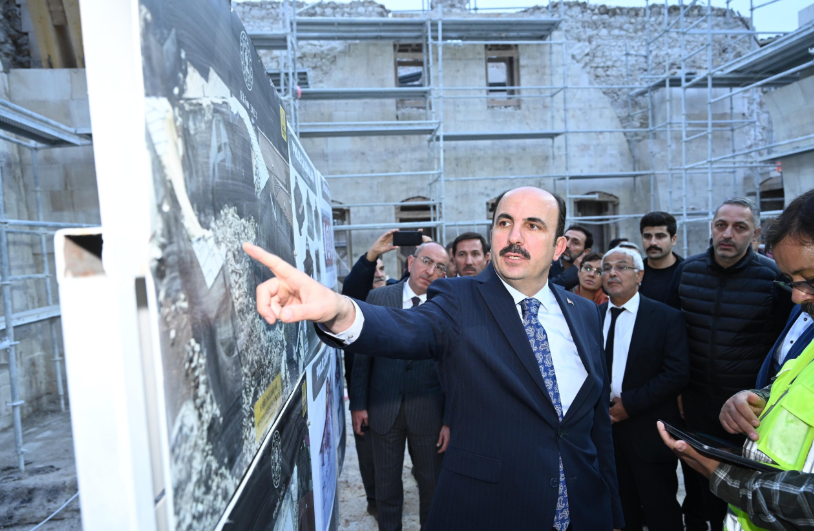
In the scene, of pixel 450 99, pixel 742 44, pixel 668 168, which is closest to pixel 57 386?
pixel 450 99

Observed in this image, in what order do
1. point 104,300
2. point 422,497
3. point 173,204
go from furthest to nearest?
point 422,497 → point 173,204 → point 104,300

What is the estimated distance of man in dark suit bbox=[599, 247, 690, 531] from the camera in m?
2.97

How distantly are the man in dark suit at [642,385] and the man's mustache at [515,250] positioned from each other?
5.19 ft

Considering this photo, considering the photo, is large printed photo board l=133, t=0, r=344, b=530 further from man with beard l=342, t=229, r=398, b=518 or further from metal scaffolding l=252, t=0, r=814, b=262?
metal scaffolding l=252, t=0, r=814, b=262

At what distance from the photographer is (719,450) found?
1410mm

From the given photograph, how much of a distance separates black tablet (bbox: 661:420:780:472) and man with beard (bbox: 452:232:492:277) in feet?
7.43

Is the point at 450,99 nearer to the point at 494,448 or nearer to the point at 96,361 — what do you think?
the point at 494,448

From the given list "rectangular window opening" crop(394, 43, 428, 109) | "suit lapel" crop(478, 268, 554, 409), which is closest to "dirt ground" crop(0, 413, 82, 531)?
"suit lapel" crop(478, 268, 554, 409)

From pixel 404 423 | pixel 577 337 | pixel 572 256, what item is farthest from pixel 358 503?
pixel 572 256

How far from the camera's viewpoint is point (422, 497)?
3184mm

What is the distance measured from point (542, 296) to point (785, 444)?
34.4 inches

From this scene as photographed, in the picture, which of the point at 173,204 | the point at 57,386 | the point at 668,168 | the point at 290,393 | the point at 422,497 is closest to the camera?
the point at 173,204

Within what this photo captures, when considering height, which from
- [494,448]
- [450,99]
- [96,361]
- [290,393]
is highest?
[450,99]

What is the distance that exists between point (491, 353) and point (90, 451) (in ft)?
4.15
